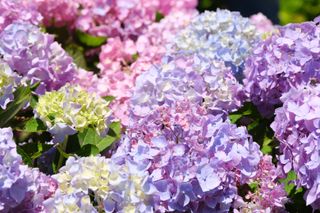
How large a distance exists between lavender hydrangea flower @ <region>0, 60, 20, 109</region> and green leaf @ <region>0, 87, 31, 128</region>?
0.05 feet

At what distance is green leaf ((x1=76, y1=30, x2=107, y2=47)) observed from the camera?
267cm

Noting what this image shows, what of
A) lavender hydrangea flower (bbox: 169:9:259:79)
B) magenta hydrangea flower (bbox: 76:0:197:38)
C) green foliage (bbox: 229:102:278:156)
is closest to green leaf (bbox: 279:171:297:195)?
green foliage (bbox: 229:102:278:156)

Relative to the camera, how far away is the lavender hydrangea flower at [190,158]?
151 cm

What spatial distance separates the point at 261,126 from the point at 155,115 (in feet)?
1.25

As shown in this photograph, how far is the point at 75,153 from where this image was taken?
179 centimetres

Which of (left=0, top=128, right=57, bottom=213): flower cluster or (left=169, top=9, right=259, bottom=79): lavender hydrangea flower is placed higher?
(left=0, top=128, right=57, bottom=213): flower cluster

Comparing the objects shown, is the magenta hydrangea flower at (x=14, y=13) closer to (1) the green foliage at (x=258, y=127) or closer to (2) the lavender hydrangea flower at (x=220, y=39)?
(2) the lavender hydrangea flower at (x=220, y=39)

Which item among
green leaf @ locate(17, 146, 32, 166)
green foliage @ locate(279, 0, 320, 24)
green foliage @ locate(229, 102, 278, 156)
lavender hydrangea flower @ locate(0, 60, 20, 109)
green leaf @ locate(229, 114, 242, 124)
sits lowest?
green foliage @ locate(279, 0, 320, 24)

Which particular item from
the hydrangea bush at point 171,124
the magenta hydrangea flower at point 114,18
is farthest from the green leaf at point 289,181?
the magenta hydrangea flower at point 114,18

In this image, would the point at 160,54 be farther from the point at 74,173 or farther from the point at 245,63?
the point at 74,173

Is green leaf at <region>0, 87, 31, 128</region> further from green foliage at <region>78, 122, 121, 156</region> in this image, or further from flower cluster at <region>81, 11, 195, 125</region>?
flower cluster at <region>81, 11, 195, 125</region>

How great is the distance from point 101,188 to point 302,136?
437mm

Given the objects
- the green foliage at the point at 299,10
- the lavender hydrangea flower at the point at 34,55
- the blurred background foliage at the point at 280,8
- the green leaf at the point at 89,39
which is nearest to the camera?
the lavender hydrangea flower at the point at 34,55

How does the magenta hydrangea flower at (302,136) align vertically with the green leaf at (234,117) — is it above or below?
above
